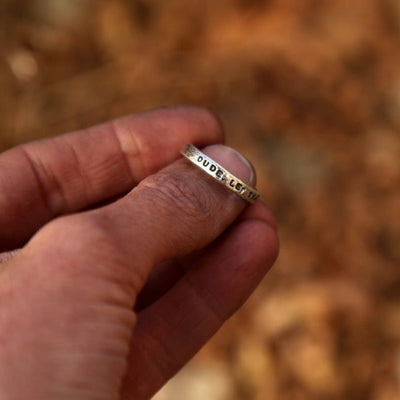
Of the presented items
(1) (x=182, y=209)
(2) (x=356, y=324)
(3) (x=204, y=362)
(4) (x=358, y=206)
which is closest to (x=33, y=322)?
(1) (x=182, y=209)

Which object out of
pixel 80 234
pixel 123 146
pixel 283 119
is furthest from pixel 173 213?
pixel 283 119

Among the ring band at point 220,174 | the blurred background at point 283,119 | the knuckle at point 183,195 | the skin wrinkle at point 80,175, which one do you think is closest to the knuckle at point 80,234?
the knuckle at point 183,195

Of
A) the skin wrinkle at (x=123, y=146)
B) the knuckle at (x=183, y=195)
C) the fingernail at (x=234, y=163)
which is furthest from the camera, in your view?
the skin wrinkle at (x=123, y=146)

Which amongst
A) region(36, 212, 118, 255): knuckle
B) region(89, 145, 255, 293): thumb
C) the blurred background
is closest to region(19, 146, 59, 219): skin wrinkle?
region(89, 145, 255, 293): thumb

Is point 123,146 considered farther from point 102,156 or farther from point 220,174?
point 220,174

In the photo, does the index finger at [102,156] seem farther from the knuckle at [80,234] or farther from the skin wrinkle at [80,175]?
the knuckle at [80,234]

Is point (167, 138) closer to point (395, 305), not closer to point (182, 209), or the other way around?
point (182, 209)
